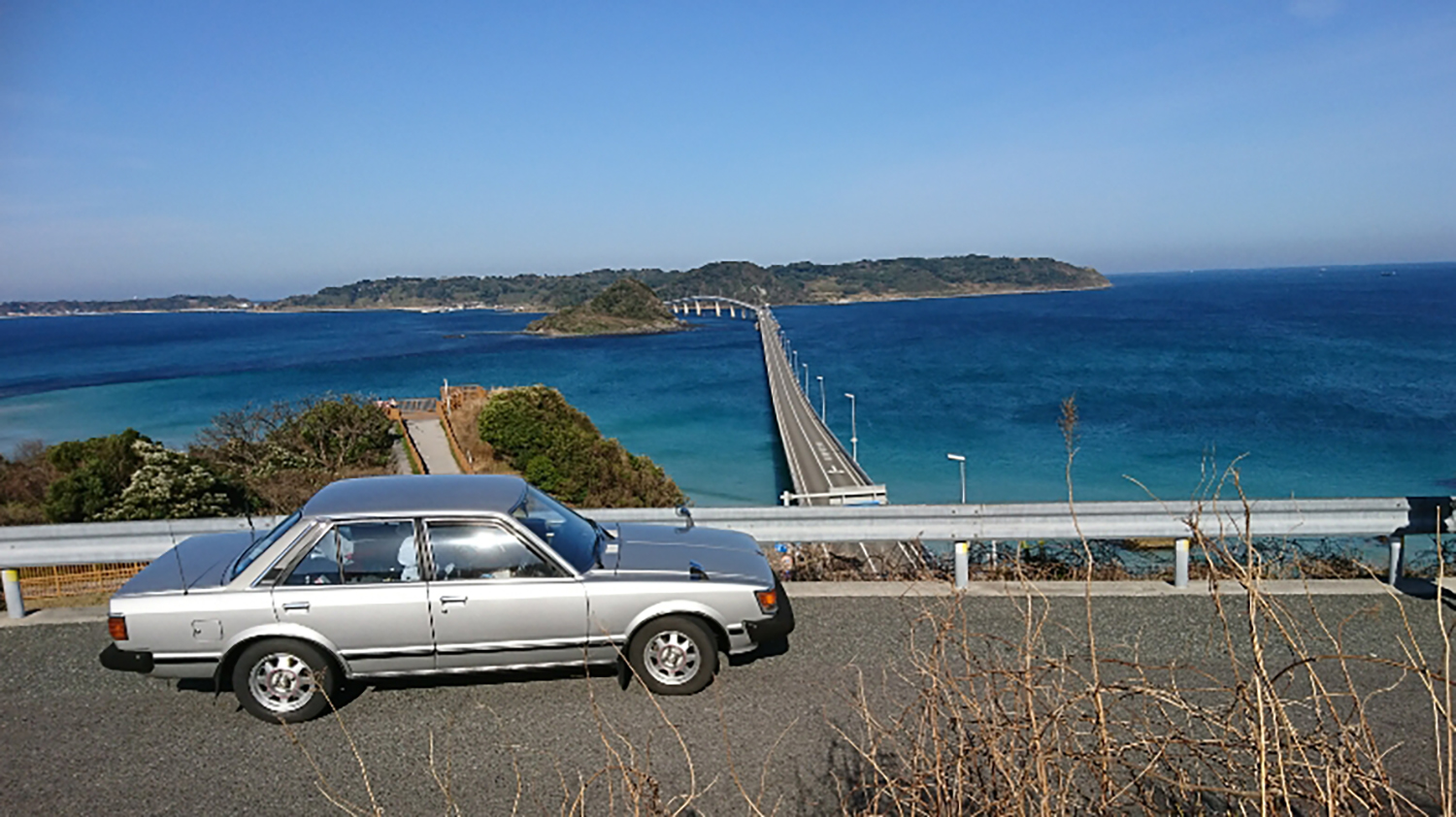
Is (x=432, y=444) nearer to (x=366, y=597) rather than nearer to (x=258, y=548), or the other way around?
(x=258, y=548)

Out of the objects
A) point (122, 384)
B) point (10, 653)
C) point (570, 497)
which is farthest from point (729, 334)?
point (10, 653)

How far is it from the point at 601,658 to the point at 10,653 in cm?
483

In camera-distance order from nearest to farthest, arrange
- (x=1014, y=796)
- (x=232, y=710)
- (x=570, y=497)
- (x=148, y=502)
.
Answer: (x=1014, y=796), (x=232, y=710), (x=148, y=502), (x=570, y=497)

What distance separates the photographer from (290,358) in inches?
5571

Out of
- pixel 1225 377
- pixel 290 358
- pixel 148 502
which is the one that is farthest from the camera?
pixel 290 358

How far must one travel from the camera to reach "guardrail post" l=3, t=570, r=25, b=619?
7.61 meters

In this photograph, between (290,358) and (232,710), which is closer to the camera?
(232,710)

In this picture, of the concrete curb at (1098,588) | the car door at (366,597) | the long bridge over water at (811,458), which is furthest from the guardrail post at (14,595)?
the long bridge over water at (811,458)

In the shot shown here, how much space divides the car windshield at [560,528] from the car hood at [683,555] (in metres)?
0.15

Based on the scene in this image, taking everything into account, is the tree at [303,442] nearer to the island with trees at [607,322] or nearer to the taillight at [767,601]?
the taillight at [767,601]

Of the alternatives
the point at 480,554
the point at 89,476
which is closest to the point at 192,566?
the point at 480,554

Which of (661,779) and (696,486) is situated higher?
(661,779)

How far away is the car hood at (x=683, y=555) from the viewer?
610cm

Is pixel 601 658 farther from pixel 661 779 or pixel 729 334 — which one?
pixel 729 334
